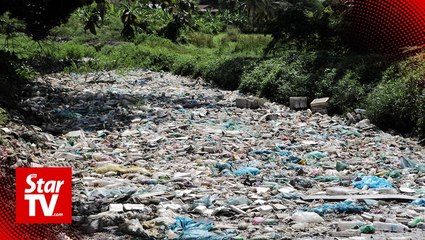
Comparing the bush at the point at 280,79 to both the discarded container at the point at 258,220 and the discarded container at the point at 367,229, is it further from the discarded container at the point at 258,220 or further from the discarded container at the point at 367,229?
the discarded container at the point at 367,229

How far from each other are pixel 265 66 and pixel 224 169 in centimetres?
801

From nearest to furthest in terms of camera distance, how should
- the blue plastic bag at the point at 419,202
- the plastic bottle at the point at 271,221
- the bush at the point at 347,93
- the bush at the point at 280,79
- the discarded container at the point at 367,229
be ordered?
the discarded container at the point at 367,229, the plastic bottle at the point at 271,221, the blue plastic bag at the point at 419,202, the bush at the point at 347,93, the bush at the point at 280,79

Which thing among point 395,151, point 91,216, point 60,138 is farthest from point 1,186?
point 395,151

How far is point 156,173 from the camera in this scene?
612cm

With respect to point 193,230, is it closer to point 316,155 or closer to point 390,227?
point 390,227

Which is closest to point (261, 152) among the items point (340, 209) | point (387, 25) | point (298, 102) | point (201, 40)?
point (340, 209)

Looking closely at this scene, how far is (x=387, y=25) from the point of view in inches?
470

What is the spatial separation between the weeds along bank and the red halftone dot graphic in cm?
48

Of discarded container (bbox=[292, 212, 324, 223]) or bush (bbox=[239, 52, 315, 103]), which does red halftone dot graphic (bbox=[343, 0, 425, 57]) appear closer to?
bush (bbox=[239, 52, 315, 103])

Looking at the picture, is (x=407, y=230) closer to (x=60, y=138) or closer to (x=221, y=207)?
(x=221, y=207)

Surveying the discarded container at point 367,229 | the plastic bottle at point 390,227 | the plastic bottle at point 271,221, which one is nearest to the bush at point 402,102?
the plastic bottle at point 390,227

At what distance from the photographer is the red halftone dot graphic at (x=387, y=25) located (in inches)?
425

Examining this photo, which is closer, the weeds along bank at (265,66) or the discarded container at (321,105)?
the weeds along bank at (265,66)

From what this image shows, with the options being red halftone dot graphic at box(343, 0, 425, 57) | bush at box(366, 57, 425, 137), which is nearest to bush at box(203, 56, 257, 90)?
red halftone dot graphic at box(343, 0, 425, 57)
